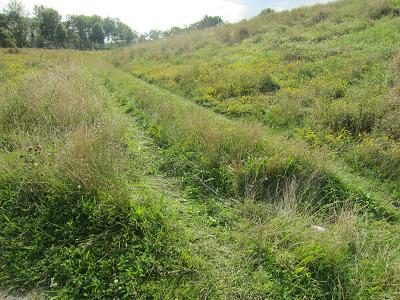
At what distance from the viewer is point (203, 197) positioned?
422cm

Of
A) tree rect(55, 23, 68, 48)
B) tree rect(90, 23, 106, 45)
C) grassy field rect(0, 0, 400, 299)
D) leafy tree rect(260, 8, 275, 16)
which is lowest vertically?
grassy field rect(0, 0, 400, 299)

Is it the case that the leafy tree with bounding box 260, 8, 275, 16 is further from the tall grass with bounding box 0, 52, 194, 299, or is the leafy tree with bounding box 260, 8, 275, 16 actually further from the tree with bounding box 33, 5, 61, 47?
the tree with bounding box 33, 5, 61, 47

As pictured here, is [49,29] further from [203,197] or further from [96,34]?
[203,197]

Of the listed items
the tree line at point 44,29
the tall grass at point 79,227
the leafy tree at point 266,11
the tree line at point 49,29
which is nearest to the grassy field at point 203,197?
the tall grass at point 79,227

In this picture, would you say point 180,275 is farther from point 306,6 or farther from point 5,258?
point 306,6

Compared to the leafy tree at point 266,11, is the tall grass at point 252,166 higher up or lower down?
lower down

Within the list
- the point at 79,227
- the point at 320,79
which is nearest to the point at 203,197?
the point at 79,227

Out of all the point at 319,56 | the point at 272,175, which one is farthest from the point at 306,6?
the point at 272,175

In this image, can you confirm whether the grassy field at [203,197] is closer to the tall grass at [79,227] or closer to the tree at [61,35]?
the tall grass at [79,227]

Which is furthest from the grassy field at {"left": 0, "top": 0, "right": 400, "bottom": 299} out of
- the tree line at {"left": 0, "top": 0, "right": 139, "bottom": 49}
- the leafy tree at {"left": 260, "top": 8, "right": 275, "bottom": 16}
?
the tree line at {"left": 0, "top": 0, "right": 139, "bottom": 49}

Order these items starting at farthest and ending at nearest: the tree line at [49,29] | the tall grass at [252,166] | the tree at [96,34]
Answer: the tree at [96,34] → the tree line at [49,29] → the tall grass at [252,166]

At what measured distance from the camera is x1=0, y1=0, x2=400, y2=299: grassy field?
2.82m

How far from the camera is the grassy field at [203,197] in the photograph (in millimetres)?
2822

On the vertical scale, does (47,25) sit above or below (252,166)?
above
